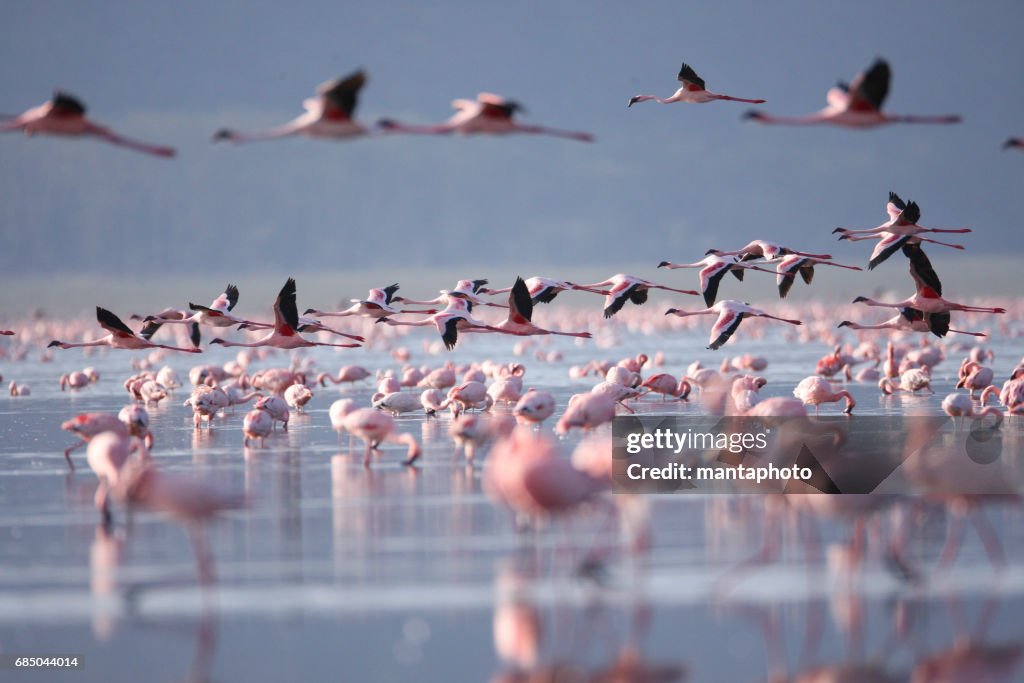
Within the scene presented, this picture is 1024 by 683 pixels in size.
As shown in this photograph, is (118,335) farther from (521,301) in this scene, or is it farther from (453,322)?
(521,301)

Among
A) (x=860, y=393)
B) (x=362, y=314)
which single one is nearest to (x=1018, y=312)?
(x=860, y=393)

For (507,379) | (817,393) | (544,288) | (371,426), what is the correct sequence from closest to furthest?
(371,426)
(817,393)
(507,379)
(544,288)

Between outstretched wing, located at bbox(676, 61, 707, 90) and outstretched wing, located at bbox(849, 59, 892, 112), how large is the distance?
97.3 inches

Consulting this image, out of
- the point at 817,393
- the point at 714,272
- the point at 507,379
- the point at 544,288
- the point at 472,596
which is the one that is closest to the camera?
the point at 472,596

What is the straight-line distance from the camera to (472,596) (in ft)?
19.0

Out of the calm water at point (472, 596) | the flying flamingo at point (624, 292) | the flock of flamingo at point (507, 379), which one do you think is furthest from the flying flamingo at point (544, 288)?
the calm water at point (472, 596)

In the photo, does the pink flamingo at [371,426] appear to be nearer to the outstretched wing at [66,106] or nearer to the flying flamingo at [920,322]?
the outstretched wing at [66,106]

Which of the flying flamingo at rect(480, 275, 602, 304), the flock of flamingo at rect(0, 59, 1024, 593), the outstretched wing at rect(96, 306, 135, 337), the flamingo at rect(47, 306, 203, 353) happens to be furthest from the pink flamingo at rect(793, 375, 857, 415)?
the outstretched wing at rect(96, 306, 135, 337)

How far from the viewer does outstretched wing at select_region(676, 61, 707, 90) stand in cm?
1309

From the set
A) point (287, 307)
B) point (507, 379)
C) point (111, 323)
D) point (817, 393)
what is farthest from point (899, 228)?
point (111, 323)

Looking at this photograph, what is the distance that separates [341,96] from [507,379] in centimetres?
443

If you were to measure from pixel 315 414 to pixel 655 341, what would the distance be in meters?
22.2

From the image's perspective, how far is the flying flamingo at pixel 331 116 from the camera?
10074 millimetres

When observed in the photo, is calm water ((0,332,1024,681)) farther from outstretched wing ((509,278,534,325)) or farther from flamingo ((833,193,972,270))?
flamingo ((833,193,972,270))
